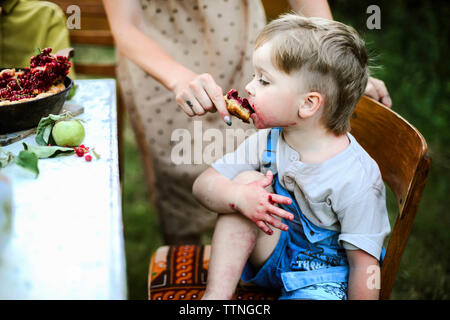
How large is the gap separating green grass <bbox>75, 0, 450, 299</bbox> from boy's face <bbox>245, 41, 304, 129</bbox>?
102 centimetres

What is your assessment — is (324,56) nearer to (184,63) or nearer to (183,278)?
(183,278)

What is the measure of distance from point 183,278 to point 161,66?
27.0 inches

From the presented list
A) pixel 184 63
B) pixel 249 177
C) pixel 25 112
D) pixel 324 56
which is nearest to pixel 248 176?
pixel 249 177

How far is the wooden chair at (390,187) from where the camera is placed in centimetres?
111

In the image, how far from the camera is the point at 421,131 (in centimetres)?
346

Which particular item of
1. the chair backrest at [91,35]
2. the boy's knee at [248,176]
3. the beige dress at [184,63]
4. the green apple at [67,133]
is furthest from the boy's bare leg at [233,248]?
the chair backrest at [91,35]

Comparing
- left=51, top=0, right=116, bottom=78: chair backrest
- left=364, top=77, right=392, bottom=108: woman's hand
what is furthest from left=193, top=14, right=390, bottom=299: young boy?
left=51, top=0, right=116, bottom=78: chair backrest

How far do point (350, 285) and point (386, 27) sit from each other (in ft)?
11.9

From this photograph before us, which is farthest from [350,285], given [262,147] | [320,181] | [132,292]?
[132,292]

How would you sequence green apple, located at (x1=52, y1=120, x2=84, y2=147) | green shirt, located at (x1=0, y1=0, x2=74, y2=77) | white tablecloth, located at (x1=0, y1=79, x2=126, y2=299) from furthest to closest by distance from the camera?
green shirt, located at (x1=0, y1=0, x2=74, y2=77) → green apple, located at (x1=52, y1=120, x2=84, y2=147) → white tablecloth, located at (x1=0, y1=79, x2=126, y2=299)

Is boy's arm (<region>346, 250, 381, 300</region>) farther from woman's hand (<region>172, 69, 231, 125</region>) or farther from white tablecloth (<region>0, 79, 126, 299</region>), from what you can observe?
white tablecloth (<region>0, 79, 126, 299</region>)

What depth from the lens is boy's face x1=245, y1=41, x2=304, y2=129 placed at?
114 cm

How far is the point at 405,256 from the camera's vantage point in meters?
2.55
